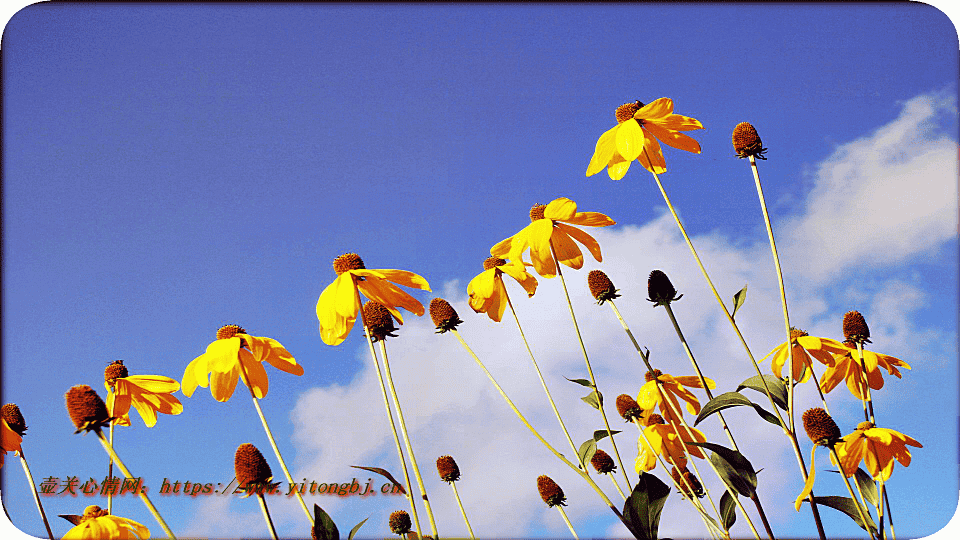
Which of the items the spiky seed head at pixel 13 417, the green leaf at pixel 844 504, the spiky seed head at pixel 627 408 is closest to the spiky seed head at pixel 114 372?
the spiky seed head at pixel 13 417

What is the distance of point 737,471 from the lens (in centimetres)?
81

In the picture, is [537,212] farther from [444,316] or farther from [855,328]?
[855,328]

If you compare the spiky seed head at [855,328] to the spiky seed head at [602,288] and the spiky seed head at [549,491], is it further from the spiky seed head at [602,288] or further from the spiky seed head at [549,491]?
the spiky seed head at [549,491]

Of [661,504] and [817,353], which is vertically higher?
[817,353]

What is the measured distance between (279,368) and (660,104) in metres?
0.77

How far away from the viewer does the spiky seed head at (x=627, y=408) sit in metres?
→ 1.28

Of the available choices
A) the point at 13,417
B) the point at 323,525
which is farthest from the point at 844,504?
the point at 13,417

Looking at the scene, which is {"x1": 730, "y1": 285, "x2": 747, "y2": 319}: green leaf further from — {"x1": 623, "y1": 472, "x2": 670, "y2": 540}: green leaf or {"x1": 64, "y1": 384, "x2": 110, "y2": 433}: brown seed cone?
{"x1": 64, "y1": 384, "x2": 110, "y2": 433}: brown seed cone

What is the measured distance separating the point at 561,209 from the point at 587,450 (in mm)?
398

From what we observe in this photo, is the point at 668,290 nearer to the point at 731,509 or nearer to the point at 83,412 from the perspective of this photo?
the point at 731,509

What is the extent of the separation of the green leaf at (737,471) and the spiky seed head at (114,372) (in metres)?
0.96

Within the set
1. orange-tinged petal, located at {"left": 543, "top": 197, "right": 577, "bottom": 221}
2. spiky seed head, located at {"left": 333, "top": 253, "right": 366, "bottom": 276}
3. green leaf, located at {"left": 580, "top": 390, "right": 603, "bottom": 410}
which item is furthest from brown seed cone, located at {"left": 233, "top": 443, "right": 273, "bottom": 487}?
orange-tinged petal, located at {"left": 543, "top": 197, "right": 577, "bottom": 221}

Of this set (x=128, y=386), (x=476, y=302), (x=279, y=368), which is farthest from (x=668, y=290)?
(x=128, y=386)

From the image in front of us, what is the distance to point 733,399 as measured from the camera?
785mm
